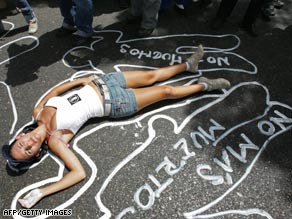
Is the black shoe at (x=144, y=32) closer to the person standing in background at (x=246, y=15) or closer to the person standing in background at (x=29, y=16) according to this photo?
the person standing in background at (x=246, y=15)

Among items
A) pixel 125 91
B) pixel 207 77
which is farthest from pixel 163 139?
pixel 207 77

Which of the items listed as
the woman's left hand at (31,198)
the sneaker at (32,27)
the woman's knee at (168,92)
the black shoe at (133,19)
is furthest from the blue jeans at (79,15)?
the woman's left hand at (31,198)

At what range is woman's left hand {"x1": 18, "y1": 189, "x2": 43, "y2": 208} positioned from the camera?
9.11ft

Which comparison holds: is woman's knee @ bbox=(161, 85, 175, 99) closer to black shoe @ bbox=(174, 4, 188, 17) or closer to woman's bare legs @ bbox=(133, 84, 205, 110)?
woman's bare legs @ bbox=(133, 84, 205, 110)

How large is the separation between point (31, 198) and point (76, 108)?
1.00 m

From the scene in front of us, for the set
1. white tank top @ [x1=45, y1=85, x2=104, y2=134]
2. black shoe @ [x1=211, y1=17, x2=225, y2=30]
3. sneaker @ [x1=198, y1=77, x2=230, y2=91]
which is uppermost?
black shoe @ [x1=211, y1=17, x2=225, y2=30]

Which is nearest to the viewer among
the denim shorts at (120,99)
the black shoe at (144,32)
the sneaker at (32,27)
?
the denim shorts at (120,99)

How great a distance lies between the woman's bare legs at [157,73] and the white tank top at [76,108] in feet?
1.65

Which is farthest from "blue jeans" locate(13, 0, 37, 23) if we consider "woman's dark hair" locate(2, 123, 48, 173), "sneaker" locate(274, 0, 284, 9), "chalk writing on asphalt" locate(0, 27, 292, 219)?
"sneaker" locate(274, 0, 284, 9)

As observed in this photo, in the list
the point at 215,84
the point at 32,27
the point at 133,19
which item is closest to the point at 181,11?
the point at 133,19

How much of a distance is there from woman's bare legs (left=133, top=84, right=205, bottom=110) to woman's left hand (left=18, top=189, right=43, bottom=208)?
1416 mm

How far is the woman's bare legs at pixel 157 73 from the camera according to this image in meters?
3.60

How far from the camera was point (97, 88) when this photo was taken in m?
3.39

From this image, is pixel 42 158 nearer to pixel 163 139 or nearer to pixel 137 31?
pixel 163 139
